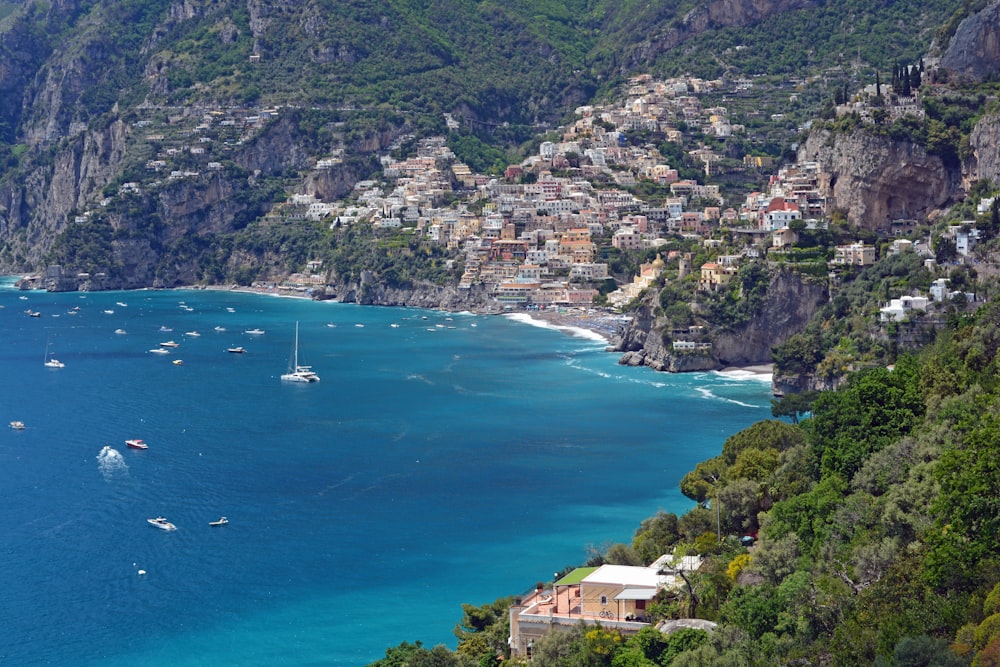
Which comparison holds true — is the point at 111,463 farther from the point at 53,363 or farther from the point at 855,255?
the point at 855,255

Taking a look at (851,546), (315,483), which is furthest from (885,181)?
(851,546)

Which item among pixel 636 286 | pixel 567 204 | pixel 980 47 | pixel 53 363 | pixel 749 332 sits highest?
pixel 980 47

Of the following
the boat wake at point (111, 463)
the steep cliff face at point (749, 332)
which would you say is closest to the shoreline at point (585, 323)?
the steep cliff face at point (749, 332)

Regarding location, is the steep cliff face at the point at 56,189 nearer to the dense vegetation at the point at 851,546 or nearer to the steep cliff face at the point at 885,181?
the steep cliff face at the point at 885,181

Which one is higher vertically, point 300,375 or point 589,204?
point 589,204

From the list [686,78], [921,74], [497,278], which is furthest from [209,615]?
[686,78]

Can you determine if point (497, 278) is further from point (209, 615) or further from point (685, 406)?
point (209, 615)

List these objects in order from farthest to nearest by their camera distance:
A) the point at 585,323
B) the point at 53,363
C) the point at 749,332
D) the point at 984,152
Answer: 1. the point at 585,323
2. the point at 53,363
3. the point at 749,332
4. the point at 984,152

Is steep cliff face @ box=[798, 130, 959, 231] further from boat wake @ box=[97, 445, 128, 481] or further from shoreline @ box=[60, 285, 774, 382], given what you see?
boat wake @ box=[97, 445, 128, 481]
